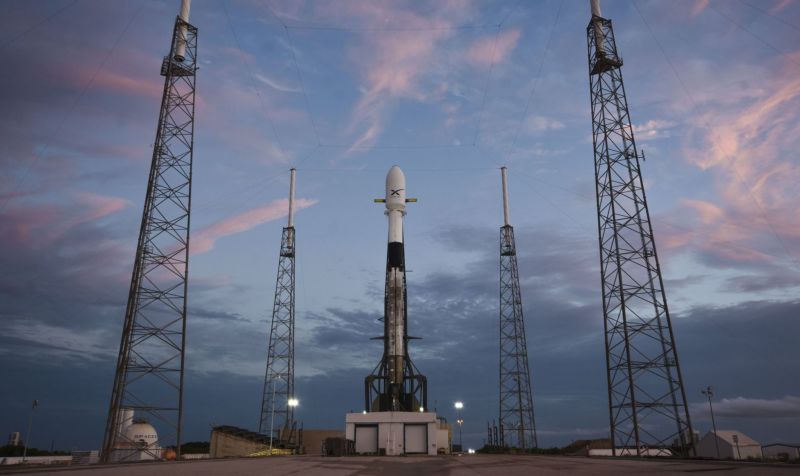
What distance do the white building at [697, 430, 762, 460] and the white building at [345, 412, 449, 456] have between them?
28.1 metres

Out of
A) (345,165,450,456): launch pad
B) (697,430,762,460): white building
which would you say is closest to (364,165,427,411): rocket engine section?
(345,165,450,456): launch pad

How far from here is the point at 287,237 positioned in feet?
212

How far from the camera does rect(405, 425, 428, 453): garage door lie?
5194 cm

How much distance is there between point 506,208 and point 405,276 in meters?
15.8

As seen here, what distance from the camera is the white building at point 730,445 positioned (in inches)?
2160

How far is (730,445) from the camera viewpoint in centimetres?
5656

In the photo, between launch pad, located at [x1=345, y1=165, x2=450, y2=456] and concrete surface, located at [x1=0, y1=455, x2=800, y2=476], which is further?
launch pad, located at [x1=345, y1=165, x2=450, y2=456]

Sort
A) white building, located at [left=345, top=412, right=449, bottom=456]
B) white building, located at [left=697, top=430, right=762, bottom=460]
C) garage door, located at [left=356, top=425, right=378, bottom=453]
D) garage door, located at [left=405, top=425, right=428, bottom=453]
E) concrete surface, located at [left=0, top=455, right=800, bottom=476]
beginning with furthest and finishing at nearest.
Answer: white building, located at [left=697, top=430, right=762, bottom=460] < garage door, located at [left=356, top=425, right=378, bottom=453] < garage door, located at [left=405, top=425, right=428, bottom=453] < white building, located at [left=345, top=412, right=449, bottom=456] < concrete surface, located at [left=0, top=455, right=800, bottom=476]

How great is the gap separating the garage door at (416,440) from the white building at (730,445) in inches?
1115

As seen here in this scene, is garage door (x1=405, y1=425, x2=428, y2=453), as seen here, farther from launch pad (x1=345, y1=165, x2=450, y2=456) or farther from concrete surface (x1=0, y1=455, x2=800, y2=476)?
concrete surface (x1=0, y1=455, x2=800, y2=476)

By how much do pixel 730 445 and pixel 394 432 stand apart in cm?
3585

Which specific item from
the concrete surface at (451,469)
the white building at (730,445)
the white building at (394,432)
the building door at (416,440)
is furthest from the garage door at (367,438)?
the white building at (730,445)

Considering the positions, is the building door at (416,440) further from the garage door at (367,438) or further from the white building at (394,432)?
the garage door at (367,438)

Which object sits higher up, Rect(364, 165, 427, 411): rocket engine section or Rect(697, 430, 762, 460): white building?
Rect(364, 165, 427, 411): rocket engine section
